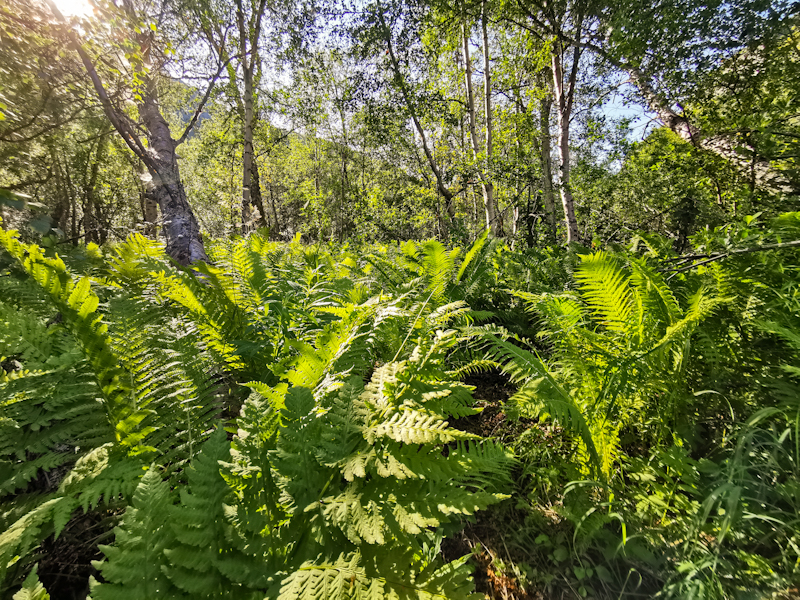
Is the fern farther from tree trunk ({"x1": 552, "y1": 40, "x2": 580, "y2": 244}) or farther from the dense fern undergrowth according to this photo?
tree trunk ({"x1": 552, "y1": 40, "x2": 580, "y2": 244})

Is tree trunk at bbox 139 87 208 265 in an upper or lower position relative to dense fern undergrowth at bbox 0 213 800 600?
upper

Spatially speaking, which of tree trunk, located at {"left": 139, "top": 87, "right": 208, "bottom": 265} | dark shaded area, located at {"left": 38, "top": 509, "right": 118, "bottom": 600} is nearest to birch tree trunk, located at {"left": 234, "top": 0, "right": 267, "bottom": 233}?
tree trunk, located at {"left": 139, "top": 87, "right": 208, "bottom": 265}

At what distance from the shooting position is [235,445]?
0.83 m

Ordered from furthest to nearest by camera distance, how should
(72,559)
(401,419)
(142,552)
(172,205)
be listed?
(172,205) → (72,559) → (401,419) → (142,552)

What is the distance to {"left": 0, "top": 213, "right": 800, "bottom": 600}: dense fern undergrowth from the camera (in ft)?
2.20

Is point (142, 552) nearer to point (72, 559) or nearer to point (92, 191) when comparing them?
point (72, 559)

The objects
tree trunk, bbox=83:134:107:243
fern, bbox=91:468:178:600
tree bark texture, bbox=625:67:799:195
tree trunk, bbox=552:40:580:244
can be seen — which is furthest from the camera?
tree trunk, bbox=83:134:107:243

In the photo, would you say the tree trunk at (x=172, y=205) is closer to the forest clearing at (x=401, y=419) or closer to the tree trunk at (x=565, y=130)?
the forest clearing at (x=401, y=419)

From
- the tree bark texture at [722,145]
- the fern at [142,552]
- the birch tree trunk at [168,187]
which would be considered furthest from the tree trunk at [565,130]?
the birch tree trunk at [168,187]

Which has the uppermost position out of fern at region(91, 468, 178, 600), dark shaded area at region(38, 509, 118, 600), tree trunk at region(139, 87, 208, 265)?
tree trunk at region(139, 87, 208, 265)

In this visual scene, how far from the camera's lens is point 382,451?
30.1 inches

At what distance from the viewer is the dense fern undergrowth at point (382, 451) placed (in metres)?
0.67

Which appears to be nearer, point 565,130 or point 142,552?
point 142,552

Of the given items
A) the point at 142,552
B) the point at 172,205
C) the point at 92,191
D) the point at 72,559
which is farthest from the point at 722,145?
the point at 92,191
